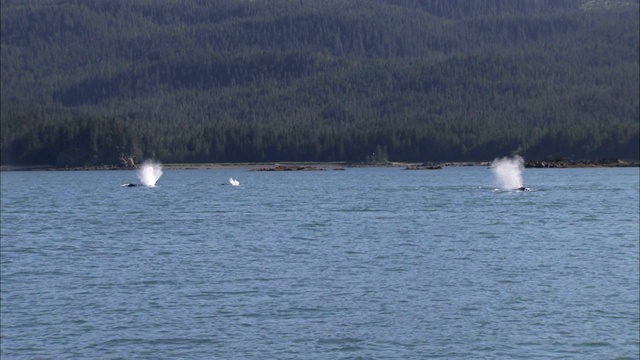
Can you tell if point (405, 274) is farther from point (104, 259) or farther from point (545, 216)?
point (545, 216)

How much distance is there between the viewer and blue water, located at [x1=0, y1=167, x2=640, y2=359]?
3809cm

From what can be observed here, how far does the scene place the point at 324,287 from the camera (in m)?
49.1

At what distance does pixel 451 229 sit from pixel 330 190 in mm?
73556

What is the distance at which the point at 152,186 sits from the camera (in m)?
173

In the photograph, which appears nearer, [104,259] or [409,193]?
[104,259]

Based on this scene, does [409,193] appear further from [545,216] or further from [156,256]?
[156,256]

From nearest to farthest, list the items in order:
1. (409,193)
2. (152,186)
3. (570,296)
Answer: (570,296) → (409,193) → (152,186)

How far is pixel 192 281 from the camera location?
51.8 m

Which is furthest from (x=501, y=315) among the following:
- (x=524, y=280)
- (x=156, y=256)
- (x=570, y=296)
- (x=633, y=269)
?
(x=156, y=256)

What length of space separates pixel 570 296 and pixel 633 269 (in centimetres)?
1022

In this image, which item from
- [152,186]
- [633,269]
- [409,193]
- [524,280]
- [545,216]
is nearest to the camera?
[524,280]

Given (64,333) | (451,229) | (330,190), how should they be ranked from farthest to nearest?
1. (330,190)
2. (451,229)
3. (64,333)

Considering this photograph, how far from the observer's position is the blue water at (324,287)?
38094 mm

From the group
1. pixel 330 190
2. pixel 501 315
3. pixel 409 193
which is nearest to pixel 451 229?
pixel 501 315
